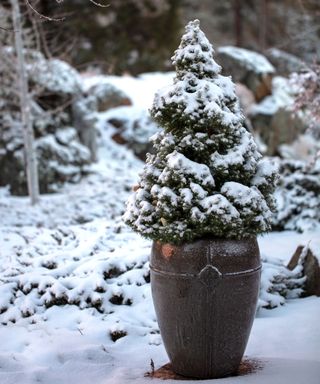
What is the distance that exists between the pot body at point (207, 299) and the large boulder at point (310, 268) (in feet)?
6.50

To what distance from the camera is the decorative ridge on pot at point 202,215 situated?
3.70 metres

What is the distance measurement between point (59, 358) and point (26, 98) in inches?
277

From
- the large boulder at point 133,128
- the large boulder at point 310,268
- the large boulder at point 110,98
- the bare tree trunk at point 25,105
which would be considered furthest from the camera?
the large boulder at point 110,98

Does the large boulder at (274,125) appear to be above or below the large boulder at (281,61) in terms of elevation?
below

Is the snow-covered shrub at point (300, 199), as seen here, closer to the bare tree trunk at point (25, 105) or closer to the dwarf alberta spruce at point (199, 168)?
the dwarf alberta spruce at point (199, 168)

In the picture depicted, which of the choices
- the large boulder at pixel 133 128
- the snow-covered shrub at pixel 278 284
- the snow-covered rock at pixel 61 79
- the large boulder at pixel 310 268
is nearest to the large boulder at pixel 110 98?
the large boulder at pixel 133 128

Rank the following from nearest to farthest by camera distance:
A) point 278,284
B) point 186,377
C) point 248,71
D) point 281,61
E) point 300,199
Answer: point 186,377
point 278,284
point 300,199
point 248,71
point 281,61

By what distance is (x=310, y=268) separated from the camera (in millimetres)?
5805

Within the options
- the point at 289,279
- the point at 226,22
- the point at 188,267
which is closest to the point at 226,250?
the point at 188,267

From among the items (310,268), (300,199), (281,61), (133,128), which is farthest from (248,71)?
(310,268)

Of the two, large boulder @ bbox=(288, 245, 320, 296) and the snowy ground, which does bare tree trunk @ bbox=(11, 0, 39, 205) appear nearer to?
Result: the snowy ground

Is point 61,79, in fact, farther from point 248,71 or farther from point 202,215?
point 202,215

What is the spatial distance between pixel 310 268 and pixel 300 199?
9.76 feet

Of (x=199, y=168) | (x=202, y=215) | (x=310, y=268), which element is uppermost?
(x=199, y=168)
